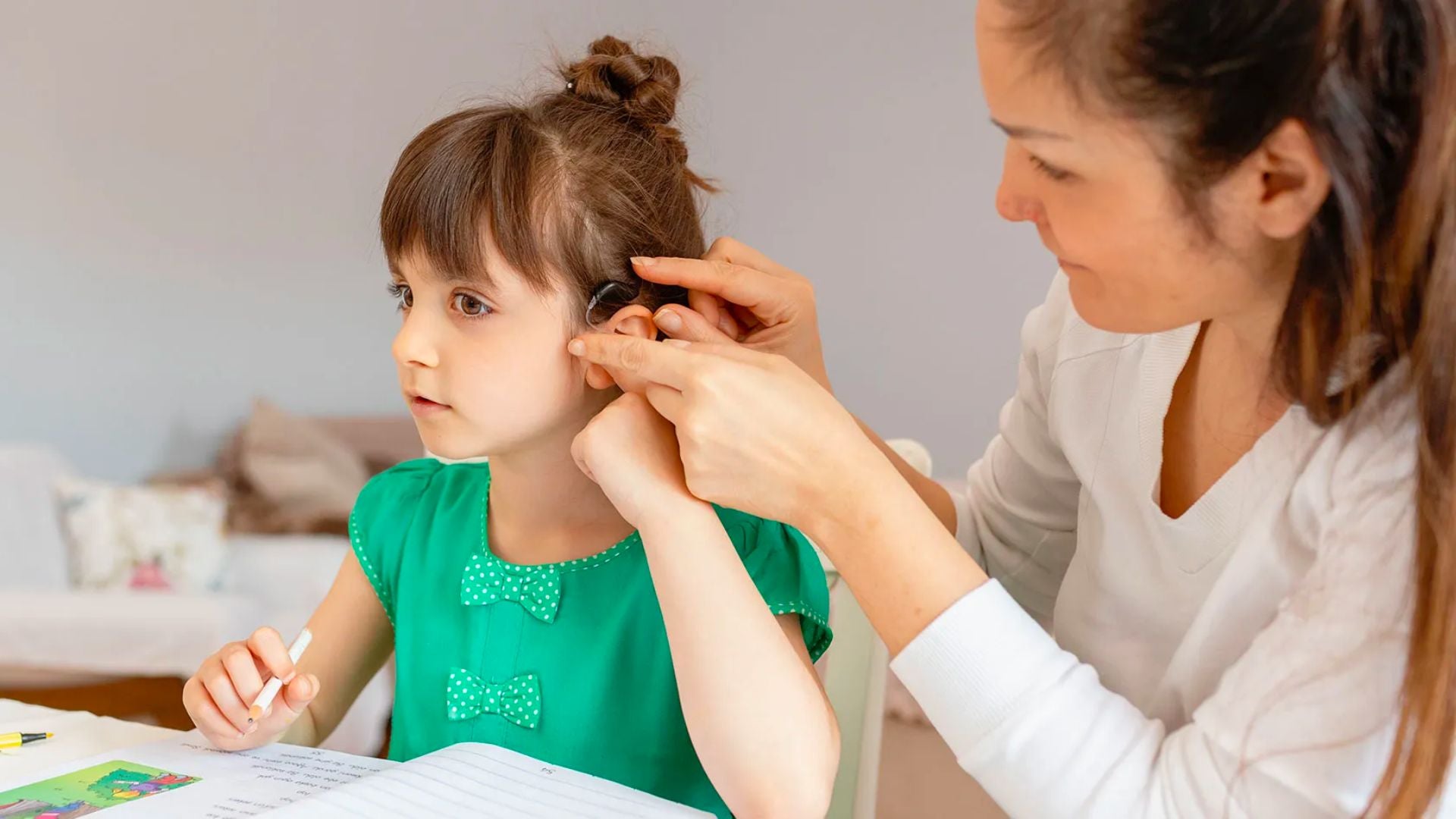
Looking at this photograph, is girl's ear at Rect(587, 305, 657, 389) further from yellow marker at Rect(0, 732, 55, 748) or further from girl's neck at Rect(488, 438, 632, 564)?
yellow marker at Rect(0, 732, 55, 748)

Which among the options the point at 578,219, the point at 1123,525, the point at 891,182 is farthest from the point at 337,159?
the point at 1123,525

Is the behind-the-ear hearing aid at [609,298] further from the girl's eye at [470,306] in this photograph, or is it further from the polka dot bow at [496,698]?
the polka dot bow at [496,698]

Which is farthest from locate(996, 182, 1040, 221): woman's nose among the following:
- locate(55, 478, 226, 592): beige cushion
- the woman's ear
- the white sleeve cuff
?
locate(55, 478, 226, 592): beige cushion

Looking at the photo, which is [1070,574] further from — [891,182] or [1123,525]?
[891,182]

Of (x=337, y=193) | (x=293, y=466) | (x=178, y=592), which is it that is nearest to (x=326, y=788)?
(x=178, y=592)

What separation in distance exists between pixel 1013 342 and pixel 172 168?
241 centimetres

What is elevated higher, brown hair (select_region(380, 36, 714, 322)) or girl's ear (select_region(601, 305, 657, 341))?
brown hair (select_region(380, 36, 714, 322))

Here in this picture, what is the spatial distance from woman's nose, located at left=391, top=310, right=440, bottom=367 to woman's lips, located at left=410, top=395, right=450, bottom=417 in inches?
1.2

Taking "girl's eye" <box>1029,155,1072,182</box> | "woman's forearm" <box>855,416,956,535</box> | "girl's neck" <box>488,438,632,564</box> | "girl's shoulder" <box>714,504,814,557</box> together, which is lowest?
"woman's forearm" <box>855,416,956,535</box>

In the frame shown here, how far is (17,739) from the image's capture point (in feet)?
2.56

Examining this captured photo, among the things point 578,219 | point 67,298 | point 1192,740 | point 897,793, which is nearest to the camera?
point 1192,740

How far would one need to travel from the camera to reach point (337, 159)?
346 centimetres

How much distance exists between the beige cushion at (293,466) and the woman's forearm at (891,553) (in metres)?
2.81

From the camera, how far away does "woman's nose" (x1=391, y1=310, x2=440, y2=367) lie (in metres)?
0.87
